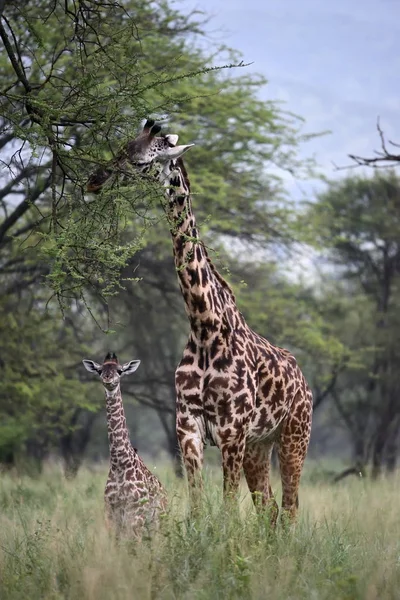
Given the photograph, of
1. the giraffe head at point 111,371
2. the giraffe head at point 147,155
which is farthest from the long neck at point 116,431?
the giraffe head at point 147,155

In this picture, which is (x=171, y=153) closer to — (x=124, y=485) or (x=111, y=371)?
(x=111, y=371)

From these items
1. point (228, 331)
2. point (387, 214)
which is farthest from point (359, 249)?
point (228, 331)

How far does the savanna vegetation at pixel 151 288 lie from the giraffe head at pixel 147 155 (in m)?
0.15

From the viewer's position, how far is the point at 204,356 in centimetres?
759

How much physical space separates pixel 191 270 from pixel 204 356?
68cm

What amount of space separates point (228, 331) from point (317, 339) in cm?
1339

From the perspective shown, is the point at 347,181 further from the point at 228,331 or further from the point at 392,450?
the point at 228,331

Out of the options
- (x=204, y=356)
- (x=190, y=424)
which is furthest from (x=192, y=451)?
(x=204, y=356)

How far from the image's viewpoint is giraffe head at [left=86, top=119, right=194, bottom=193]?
698 centimetres

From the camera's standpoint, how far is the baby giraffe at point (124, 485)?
7765mm

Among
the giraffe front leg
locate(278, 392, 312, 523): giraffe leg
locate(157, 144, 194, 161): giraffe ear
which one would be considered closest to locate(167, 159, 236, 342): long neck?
locate(157, 144, 194, 161): giraffe ear

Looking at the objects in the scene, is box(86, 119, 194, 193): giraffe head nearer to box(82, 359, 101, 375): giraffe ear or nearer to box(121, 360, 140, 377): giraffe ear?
box(121, 360, 140, 377): giraffe ear

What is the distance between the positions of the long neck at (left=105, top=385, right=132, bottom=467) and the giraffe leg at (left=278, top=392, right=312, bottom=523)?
1.40m

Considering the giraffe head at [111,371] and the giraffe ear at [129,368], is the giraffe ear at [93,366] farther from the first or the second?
the giraffe ear at [129,368]
